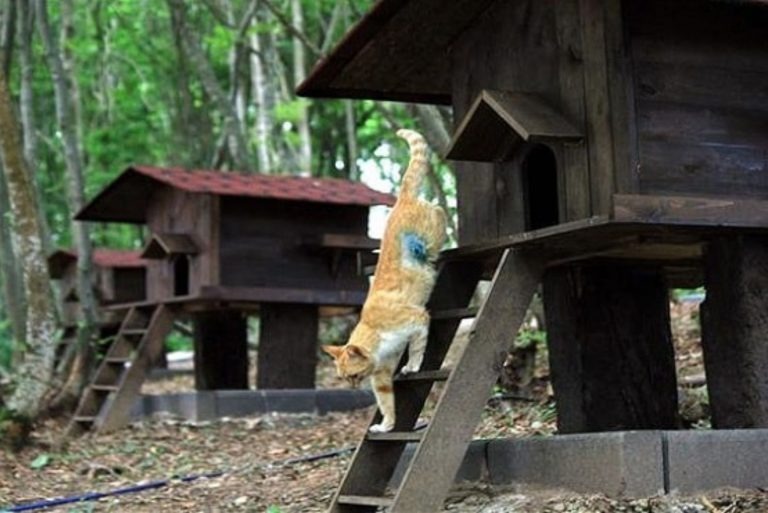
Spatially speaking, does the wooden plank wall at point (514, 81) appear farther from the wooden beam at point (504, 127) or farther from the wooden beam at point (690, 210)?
the wooden beam at point (690, 210)

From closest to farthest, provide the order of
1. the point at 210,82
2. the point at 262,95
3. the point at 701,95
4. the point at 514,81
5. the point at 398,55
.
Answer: the point at 701,95 < the point at 514,81 < the point at 398,55 < the point at 210,82 < the point at 262,95

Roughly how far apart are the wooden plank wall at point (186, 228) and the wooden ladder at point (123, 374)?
0.38m

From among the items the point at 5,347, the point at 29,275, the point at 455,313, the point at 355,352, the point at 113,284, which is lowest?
the point at 5,347

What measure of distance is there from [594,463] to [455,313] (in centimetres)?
116

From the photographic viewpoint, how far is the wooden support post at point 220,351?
47.1 feet

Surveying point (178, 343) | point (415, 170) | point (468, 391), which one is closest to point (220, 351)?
point (415, 170)

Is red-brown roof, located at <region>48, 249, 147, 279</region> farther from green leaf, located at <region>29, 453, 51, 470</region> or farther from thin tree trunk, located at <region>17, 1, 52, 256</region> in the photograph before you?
green leaf, located at <region>29, 453, 51, 470</region>

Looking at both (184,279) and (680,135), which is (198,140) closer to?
(184,279)

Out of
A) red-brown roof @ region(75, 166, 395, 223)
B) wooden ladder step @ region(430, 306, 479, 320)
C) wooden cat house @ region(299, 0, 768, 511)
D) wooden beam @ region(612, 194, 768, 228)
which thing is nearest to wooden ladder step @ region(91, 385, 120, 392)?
red-brown roof @ region(75, 166, 395, 223)

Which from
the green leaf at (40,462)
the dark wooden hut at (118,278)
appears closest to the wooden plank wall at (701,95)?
the green leaf at (40,462)

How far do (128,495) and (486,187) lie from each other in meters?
3.43

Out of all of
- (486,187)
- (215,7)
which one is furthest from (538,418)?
(215,7)

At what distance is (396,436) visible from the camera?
684 cm

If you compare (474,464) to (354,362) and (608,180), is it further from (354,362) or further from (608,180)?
(608,180)
